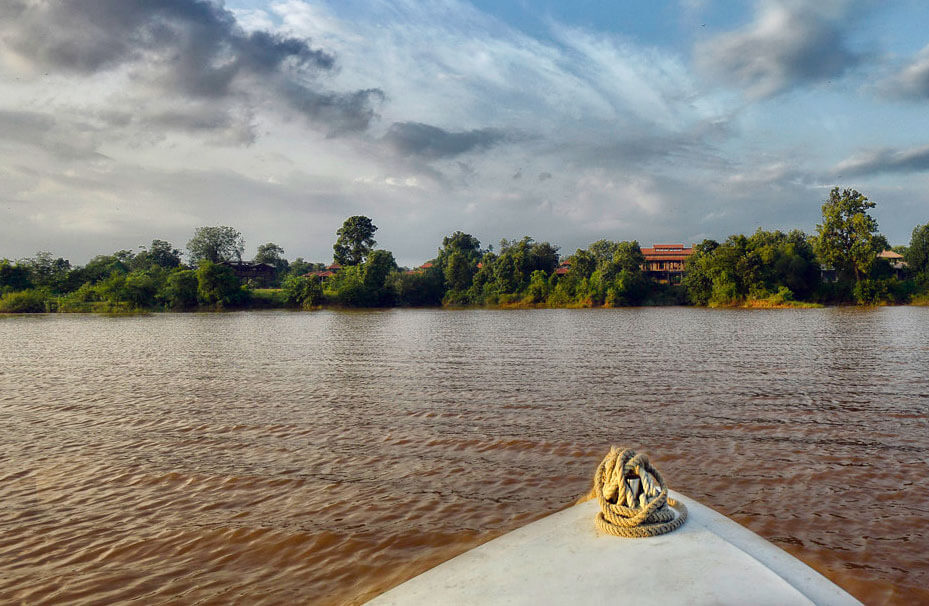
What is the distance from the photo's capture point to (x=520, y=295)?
8312cm

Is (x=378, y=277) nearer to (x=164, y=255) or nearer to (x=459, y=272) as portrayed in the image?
(x=459, y=272)

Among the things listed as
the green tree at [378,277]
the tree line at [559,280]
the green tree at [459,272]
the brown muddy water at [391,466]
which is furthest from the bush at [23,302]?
the brown muddy water at [391,466]

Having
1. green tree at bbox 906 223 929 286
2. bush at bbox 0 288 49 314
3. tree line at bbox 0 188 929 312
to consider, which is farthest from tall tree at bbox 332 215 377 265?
green tree at bbox 906 223 929 286

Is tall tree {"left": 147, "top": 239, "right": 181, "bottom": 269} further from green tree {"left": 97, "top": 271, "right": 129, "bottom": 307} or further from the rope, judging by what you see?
the rope

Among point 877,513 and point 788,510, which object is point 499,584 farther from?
point 877,513

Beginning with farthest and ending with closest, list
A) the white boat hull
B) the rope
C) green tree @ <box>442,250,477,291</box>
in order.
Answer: green tree @ <box>442,250,477,291</box>, the rope, the white boat hull

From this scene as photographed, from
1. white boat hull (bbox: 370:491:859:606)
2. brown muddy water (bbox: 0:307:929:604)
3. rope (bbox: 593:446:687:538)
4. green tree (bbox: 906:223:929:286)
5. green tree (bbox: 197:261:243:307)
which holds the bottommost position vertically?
brown muddy water (bbox: 0:307:929:604)

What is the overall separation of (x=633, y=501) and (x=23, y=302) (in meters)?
88.6

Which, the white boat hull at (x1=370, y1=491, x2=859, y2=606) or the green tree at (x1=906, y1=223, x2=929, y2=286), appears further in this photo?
the green tree at (x1=906, y1=223, x2=929, y2=286)

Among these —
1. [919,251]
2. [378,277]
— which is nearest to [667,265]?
[919,251]

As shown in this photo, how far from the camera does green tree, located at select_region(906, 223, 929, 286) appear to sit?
78.6 m

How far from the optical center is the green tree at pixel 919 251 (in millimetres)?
78562

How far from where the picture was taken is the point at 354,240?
101562 mm

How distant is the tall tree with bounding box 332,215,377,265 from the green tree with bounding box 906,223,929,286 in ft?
285
